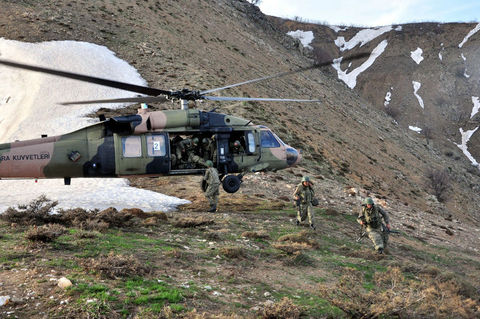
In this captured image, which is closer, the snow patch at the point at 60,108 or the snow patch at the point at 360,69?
the snow patch at the point at 60,108

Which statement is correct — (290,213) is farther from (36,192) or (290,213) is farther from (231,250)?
(36,192)

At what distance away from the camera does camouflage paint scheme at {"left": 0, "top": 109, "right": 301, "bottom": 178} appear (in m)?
12.3

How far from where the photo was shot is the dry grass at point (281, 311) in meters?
6.40

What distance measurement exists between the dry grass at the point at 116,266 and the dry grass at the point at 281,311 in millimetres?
2543

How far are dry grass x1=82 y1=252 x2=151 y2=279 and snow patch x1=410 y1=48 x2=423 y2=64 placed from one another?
346 feet

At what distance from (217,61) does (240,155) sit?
3181 centimetres

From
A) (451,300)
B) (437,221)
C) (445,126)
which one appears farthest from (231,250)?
(445,126)

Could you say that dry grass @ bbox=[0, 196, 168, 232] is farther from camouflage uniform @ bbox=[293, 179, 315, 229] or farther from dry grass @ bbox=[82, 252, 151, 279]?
camouflage uniform @ bbox=[293, 179, 315, 229]

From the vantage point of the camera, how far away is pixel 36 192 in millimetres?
15703

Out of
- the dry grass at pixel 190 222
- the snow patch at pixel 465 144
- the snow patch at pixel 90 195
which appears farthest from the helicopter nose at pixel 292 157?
the snow patch at pixel 465 144

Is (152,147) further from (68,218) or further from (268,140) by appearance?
(268,140)

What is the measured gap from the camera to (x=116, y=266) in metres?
7.23

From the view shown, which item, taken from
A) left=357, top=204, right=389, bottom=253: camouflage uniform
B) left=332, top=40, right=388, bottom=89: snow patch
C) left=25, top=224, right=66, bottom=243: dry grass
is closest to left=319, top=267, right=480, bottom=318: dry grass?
left=357, top=204, right=389, bottom=253: camouflage uniform

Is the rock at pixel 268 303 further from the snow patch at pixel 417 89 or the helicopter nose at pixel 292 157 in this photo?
the snow patch at pixel 417 89
